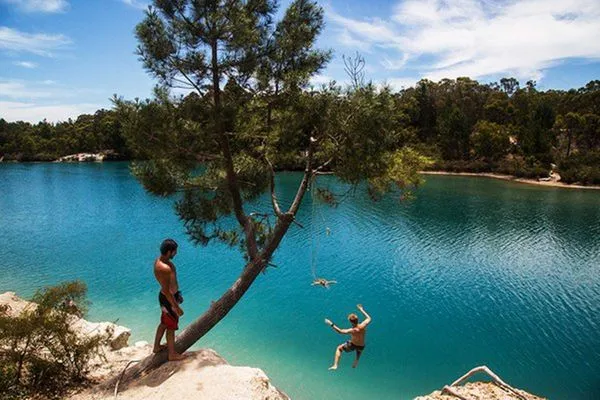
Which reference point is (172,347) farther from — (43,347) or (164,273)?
(43,347)

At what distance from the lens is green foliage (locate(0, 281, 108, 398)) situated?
7.19 meters

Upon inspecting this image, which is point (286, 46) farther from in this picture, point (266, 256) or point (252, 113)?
point (266, 256)

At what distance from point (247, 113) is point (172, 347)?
4739 mm

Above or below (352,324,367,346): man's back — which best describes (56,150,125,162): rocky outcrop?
above

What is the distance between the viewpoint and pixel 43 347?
25.8 feet

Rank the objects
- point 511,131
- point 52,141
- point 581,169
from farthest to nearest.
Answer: point 52,141 < point 511,131 < point 581,169

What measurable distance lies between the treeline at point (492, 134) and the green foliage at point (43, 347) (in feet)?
→ 137

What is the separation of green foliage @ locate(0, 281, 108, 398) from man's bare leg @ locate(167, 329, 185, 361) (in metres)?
1.82

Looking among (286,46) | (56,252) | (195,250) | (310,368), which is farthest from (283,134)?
(56,252)

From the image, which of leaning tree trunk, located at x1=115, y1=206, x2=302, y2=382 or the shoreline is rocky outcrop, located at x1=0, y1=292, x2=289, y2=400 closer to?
leaning tree trunk, located at x1=115, y1=206, x2=302, y2=382

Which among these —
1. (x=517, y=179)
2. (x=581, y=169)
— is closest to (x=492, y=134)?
(x=517, y=179)

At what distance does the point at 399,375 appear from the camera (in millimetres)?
12688

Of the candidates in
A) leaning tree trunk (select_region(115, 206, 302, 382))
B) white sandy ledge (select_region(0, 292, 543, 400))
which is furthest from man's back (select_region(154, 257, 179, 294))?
white sandy ledge (select_region(0, 292, 543, 400))

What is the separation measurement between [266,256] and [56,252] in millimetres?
20676
